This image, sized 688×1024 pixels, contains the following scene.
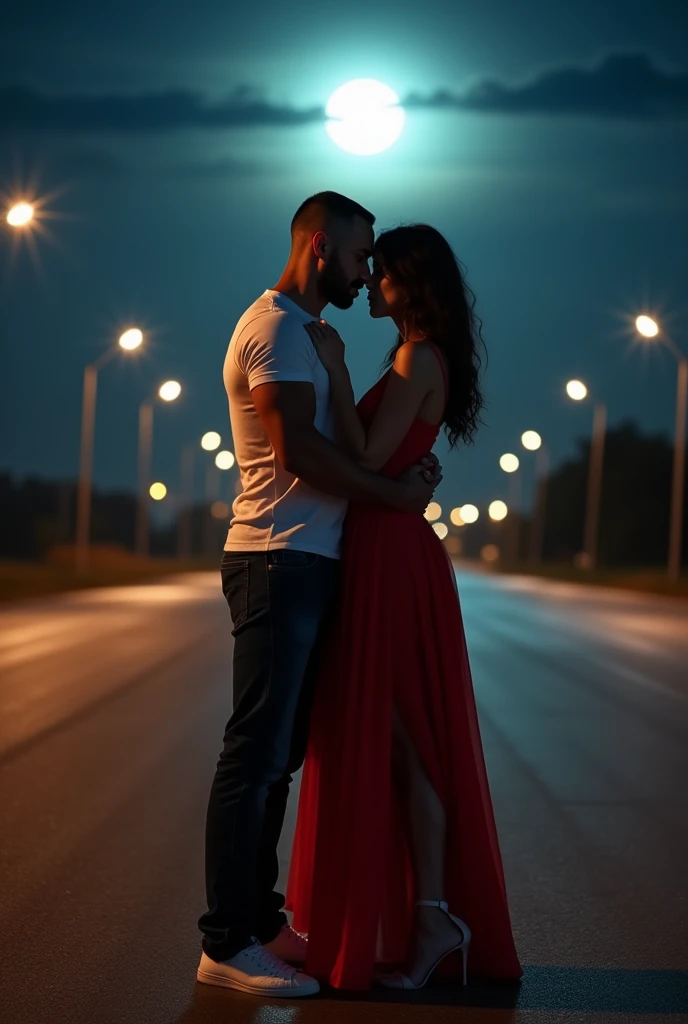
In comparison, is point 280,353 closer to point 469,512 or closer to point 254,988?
point 254,988

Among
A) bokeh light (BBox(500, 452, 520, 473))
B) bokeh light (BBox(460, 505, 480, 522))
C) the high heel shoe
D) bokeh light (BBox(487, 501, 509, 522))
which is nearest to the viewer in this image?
the high heel shoe

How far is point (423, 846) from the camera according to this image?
4785 mm

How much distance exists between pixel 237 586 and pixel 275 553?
A: 187 mm

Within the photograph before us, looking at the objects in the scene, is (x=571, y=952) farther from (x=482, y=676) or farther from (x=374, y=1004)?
(x=482, y=676)

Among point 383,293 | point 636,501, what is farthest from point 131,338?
point 636,501

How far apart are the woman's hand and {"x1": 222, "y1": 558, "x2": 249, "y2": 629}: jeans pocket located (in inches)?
25.2

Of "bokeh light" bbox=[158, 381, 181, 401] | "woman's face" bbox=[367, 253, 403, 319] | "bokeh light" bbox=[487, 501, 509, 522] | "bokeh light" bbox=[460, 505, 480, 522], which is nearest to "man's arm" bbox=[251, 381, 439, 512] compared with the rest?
"woman's face" bbox=[367, 253, 403, 319]

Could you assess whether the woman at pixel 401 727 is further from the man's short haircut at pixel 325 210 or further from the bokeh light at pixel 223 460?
the bokeh light at pixel 223 460

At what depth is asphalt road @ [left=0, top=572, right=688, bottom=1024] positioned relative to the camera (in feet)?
15.0

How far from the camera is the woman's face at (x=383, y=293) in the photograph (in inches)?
197

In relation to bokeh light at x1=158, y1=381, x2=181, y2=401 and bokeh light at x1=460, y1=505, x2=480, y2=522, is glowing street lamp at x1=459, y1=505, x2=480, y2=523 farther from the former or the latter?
bokeh light at x1=158, y1=381, x2=181, y2=401

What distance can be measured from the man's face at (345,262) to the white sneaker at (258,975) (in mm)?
1975

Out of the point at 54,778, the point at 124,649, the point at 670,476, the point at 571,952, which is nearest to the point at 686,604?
the point at 124,649

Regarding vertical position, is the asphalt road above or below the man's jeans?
below
